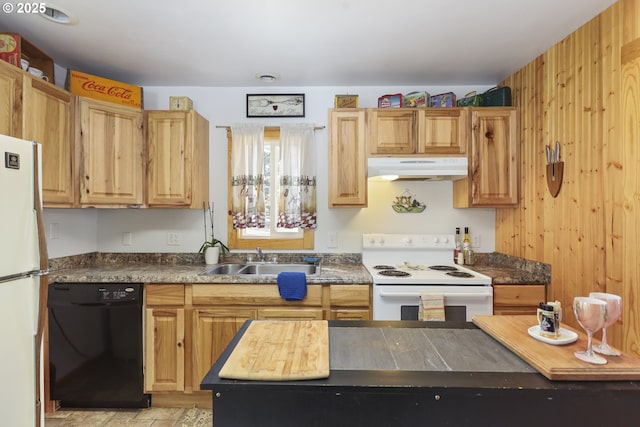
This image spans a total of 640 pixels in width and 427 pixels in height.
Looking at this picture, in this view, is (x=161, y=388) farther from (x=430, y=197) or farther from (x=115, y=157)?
(x=430, y=197)

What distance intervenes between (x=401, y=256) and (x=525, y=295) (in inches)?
36.1

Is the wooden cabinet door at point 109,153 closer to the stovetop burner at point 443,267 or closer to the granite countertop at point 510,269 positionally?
A: the stovetop burner at point 443,267

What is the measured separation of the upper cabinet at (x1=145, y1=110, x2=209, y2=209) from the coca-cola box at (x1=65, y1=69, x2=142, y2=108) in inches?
Answer: 7.2

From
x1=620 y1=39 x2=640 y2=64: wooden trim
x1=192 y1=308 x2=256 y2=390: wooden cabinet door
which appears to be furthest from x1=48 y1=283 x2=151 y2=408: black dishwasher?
x1=620 y1=39 x2=640 y2=64: wooden trim

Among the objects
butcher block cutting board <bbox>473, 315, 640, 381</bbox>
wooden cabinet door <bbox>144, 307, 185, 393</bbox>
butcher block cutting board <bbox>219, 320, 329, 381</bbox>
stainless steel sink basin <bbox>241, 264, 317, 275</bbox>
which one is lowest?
wooden cabinet door <bbox>144, 307, 185, 393</bbox>

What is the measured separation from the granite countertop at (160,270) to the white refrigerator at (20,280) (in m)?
0.68

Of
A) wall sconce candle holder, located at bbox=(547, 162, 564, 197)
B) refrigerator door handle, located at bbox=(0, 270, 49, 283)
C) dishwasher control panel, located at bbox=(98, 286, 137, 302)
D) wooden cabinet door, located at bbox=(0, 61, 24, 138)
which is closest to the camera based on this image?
refrigerator door handle, located at bbox=(0, 270, 49, 283)

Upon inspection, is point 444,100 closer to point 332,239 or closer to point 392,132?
point 392,132

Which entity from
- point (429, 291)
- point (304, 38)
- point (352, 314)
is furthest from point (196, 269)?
point (304, 38)

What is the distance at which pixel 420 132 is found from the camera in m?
2.52

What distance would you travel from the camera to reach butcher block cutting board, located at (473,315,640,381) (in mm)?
874

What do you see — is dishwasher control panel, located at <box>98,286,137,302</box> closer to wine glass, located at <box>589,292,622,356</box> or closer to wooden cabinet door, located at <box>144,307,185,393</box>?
wooden cabinet door, located at <box>144,307,185,393</box>

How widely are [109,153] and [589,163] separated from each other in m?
3.10

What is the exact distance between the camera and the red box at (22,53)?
6.17 ft
